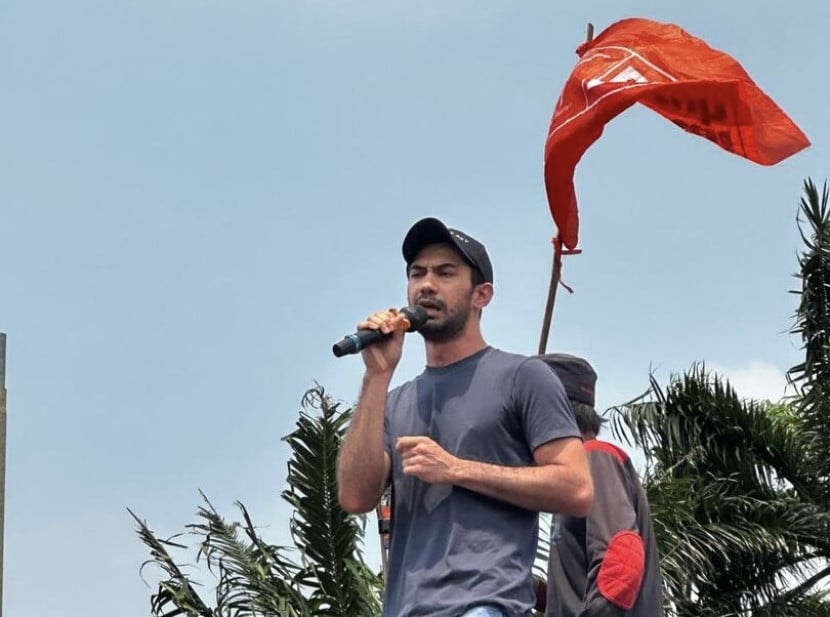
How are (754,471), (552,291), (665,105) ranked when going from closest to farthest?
1. (552,291)
2. (665,105)
3. (754,471)

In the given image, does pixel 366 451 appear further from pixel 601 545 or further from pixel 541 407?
pixel 601 545

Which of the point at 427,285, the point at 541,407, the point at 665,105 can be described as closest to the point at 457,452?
the point at 541,407

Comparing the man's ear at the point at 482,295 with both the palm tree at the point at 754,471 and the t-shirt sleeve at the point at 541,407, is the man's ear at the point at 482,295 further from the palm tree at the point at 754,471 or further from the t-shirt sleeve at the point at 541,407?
the palm tree at the point at 754,471

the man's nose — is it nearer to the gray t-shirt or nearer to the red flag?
the gray t-shirt

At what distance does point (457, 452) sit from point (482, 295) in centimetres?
47

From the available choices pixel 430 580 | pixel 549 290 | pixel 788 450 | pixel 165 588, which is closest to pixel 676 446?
pixel 788 450

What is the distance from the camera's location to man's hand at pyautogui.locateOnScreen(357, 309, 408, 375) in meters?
3.85

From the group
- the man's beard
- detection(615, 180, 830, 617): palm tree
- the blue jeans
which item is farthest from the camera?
detection(615, 180, 830, 617): palm tree

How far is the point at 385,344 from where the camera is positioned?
153 inches

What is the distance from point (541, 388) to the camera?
396 centimetres

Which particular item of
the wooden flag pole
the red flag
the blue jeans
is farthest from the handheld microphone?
the red flag

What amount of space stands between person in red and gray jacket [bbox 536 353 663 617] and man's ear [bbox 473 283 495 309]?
2.54 feet

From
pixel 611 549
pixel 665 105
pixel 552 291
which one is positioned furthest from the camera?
pixel 665 105

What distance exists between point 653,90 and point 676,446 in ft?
21.1
